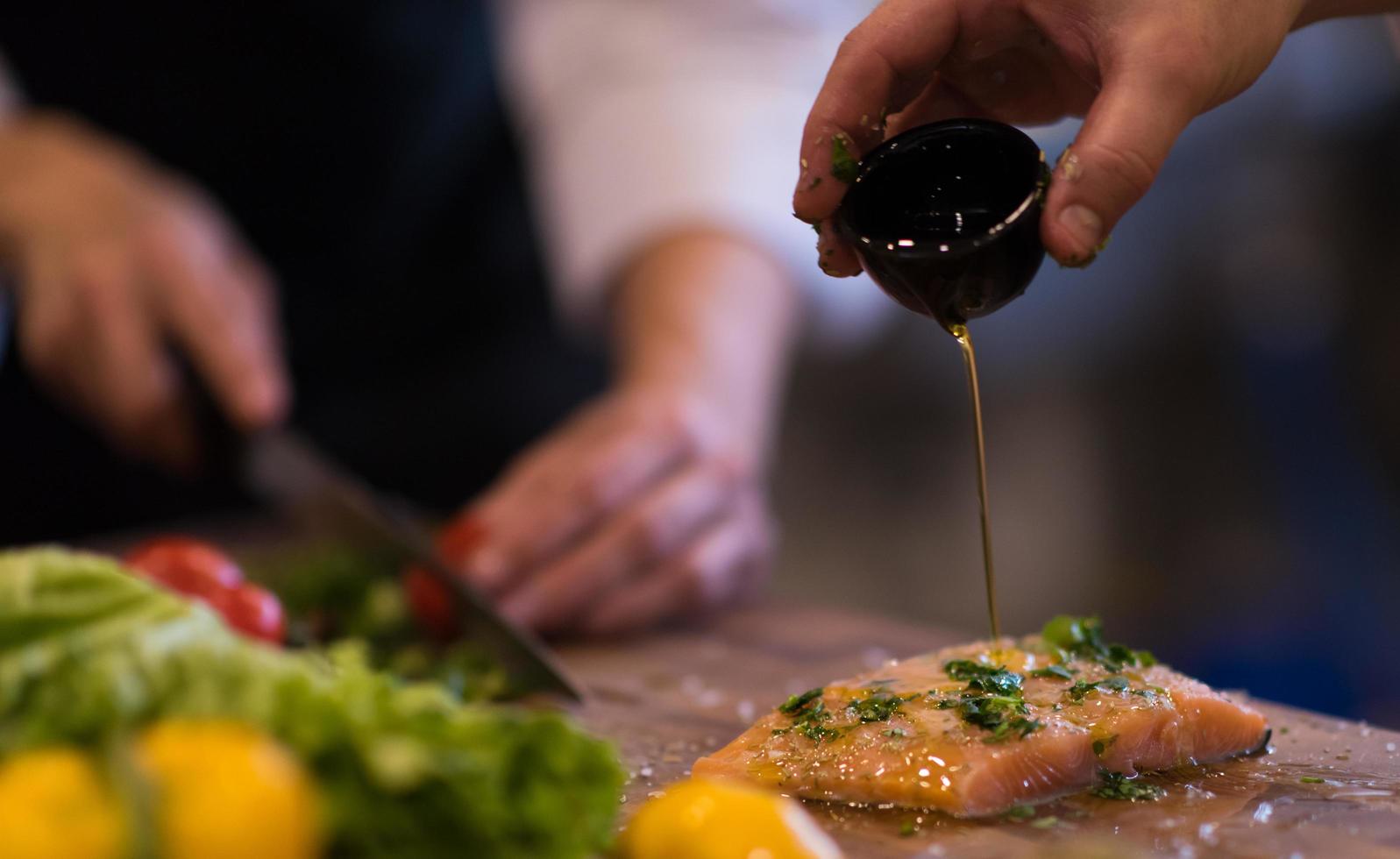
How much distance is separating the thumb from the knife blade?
1.07 metres

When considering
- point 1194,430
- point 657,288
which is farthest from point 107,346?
point 1194,430

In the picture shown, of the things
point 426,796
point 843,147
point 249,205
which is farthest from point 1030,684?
point 249,205

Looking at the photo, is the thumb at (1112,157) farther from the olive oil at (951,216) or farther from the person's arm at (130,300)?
the person's arm at (130,300)

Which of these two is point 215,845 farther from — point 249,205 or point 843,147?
point 249,205

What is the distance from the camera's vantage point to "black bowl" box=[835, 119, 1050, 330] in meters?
1.35

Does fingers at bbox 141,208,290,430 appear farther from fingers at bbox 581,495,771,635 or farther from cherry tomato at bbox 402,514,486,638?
fingers at bbox 581,495,771,635

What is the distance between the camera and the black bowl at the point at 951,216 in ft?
4.44

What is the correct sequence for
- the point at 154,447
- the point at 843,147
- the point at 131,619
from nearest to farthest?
the point at 131,619, the point at 843,147, the point at 154,447

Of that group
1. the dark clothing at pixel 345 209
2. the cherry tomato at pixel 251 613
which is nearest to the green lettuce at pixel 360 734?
the cherry tomato at pixel 251 613

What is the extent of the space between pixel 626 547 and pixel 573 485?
0.57 ft

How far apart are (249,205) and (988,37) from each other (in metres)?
2.79

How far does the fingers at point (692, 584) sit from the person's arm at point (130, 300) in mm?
1030

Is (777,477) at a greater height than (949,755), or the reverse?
(777,477)

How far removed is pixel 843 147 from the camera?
142 centimetres
